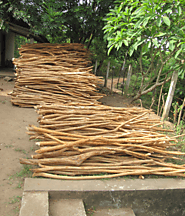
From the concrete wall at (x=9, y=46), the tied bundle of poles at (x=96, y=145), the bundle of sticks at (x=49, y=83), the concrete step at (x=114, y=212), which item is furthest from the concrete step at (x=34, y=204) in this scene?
the concrete wall at (x=9, y=46)

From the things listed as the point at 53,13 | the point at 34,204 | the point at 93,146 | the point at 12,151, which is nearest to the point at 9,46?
the point at 53,13

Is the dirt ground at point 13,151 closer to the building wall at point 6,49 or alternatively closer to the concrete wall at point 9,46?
the building wall at point 6,49

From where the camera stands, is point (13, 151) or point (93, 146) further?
point (13, 151)

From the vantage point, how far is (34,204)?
2.07 m

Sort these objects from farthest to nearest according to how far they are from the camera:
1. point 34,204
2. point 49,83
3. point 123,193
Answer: point 49,83 → point 123,193 → point 34,204

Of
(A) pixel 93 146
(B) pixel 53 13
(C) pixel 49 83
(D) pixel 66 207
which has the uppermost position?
(B) pixel 53 13

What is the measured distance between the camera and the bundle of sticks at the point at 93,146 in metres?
2.62

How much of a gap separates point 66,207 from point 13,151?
1435mm

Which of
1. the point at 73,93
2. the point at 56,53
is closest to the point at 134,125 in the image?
the point at 73,93

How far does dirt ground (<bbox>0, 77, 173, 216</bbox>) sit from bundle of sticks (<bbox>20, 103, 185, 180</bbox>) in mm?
251

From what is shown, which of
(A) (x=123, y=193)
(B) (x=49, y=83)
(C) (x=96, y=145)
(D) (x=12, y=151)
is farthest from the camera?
→ (B) (x=49, y=83)

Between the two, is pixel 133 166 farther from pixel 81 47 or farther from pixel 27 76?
pixel 81 47

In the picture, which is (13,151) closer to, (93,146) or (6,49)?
(93,146)

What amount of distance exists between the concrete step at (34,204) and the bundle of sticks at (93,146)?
33 cm
